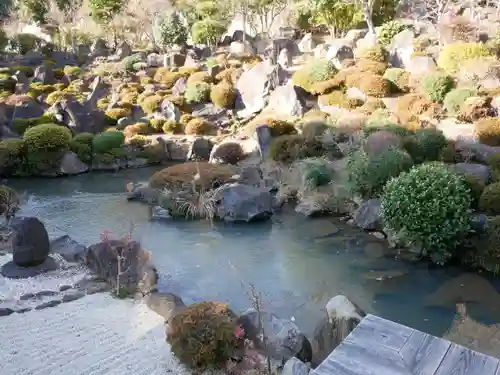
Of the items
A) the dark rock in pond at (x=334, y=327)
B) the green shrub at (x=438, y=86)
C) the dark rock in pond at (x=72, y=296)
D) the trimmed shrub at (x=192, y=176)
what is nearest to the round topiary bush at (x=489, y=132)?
the green shrub at (x=438, y=86)

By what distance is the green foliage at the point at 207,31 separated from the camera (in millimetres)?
32875

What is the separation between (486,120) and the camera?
15977 mm

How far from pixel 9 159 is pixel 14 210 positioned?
5.17 meters

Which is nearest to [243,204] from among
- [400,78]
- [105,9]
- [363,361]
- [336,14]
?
[363,361]

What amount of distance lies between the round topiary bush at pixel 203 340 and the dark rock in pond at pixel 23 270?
13.0 feet

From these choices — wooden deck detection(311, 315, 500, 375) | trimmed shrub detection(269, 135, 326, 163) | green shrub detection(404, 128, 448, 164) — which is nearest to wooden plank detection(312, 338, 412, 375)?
wooden deck detection(311, 315, 500, 375)

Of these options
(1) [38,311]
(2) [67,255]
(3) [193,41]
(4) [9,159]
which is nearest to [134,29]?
(3) [193,41]

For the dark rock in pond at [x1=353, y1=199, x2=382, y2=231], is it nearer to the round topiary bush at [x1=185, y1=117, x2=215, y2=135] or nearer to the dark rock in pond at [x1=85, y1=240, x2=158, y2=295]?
the dark rock in pond at [x1=85, y1=240, x2=158, y2=295]

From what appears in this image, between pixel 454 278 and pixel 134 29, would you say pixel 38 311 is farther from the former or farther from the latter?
pixel 134 29

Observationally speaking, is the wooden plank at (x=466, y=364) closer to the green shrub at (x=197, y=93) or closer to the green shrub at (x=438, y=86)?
the green shrub at (x=438, y=86)

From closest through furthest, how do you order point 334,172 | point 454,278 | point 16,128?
point 454,278
point 334,172
point 16,128

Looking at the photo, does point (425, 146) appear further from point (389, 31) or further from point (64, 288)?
point (389, 31)

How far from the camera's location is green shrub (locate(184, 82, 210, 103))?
2386 centimetres

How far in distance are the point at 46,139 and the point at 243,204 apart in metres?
8.16
